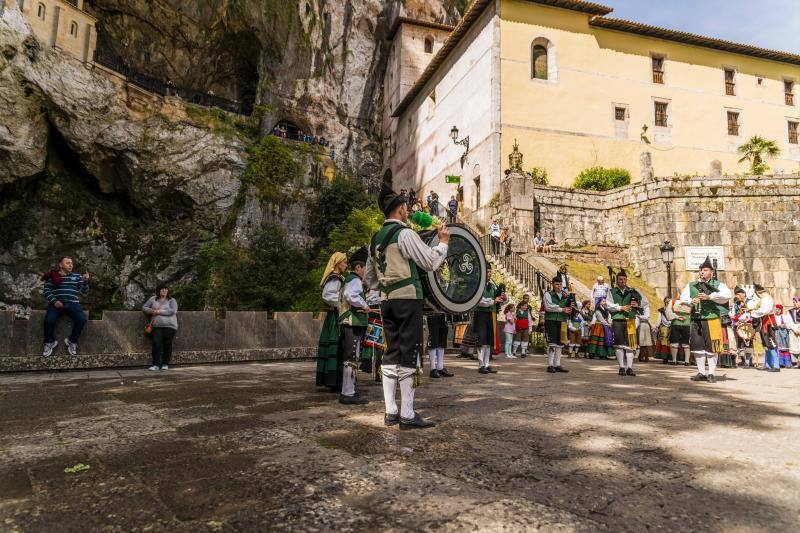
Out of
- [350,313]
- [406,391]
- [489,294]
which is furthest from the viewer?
[489,294]

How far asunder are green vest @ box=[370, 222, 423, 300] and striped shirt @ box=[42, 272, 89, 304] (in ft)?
24.3

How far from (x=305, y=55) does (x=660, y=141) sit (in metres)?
26.5

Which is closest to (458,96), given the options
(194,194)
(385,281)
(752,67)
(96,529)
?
(194,194)

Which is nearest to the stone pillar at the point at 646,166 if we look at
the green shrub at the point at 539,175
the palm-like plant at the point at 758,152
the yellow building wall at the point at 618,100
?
the yellow building wall at the point at 618,100

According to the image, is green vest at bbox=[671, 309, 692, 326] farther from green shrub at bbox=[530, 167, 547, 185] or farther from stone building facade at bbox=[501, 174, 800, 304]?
green shrub at bbox=[530, 167, 547, 185]

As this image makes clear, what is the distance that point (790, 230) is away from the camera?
21422 millimetres

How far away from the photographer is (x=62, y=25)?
27.6 metres

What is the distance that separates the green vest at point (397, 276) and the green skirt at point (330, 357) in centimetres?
186

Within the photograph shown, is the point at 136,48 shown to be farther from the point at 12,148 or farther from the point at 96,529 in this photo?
the point at 96,529

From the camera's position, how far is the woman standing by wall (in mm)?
9359

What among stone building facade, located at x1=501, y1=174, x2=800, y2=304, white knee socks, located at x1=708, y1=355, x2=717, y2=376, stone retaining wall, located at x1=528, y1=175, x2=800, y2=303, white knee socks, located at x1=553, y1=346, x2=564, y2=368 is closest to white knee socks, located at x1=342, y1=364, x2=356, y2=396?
white knee socks, located at x1=553, y1=346, x2=564, y2=368

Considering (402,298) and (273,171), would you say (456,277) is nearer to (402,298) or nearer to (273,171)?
(402,298)

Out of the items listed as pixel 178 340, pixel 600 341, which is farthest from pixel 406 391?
pixel 600 341

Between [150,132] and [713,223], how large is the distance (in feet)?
106
